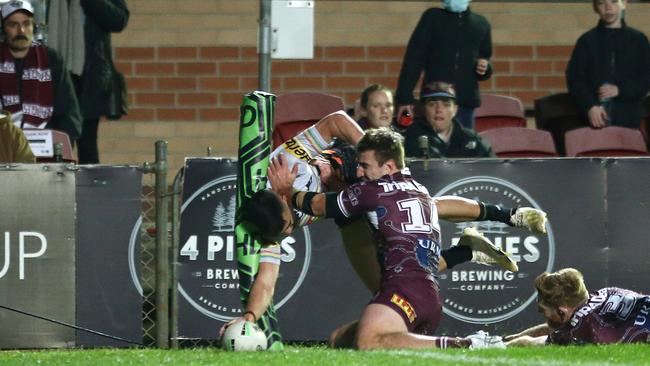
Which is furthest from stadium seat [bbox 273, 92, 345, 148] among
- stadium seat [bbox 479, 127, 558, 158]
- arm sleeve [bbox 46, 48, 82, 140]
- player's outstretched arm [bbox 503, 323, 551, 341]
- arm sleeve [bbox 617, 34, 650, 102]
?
player's outstretched arm [bbox 503, 323, 551, 341]

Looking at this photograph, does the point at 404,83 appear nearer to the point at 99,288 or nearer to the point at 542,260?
the point at 542,260

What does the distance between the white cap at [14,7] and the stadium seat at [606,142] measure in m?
4.18

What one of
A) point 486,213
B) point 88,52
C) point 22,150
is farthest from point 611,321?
point 88,52

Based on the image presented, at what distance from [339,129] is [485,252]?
1.16 meters

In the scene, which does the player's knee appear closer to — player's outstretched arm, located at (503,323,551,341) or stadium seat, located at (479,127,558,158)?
player's outstretched arm, located at (503,323,551,341)

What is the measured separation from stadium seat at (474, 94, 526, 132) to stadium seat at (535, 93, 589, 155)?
203mm

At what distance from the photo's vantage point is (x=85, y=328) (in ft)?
36.2

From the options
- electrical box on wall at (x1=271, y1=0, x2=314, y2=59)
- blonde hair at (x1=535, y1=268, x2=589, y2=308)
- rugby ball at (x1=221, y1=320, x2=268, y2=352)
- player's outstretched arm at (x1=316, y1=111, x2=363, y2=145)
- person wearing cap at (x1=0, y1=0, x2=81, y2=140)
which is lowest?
rugby ball at (x1=221, y1=320, x2=268, y2=352)

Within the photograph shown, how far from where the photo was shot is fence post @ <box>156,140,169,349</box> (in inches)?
431

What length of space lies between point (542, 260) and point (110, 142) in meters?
5.20

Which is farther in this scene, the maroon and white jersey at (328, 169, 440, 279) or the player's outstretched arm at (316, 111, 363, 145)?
the player's outstretched arm at (316, 111, 363, 145)

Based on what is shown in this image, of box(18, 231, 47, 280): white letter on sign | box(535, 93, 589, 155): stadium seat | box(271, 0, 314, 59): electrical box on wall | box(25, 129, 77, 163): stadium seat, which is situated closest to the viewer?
box(18, 231, 47, 280): white letter on sign

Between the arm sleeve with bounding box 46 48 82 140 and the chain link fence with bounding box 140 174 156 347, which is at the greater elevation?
the arm sleeve with bounding box 46 48 82 140

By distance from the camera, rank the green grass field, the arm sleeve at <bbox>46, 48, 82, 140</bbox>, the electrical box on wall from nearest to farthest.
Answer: the green grass field < the electrical box on wall < the arm sleeve at <bbox>46, 48, 82, 140</bbox>
